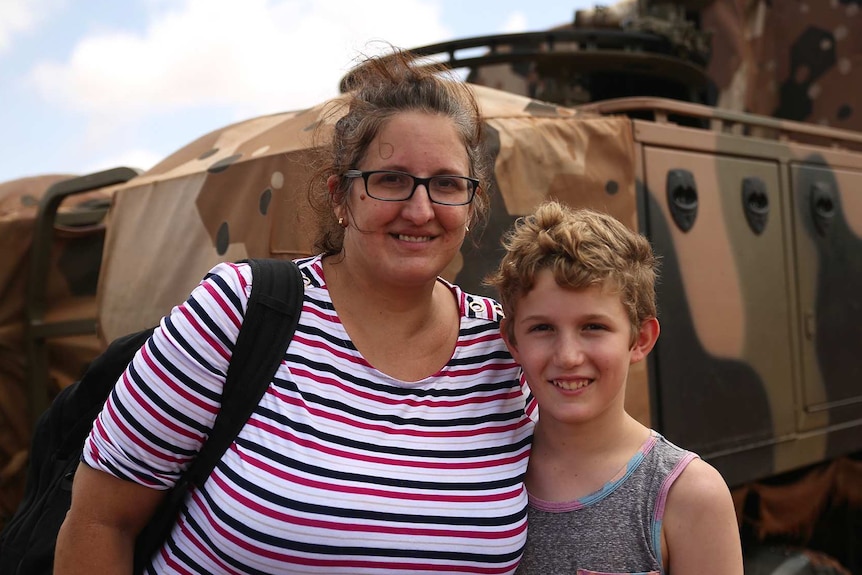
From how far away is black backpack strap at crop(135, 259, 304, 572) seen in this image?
1.54m

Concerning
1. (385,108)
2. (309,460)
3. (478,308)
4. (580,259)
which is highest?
(385,108)

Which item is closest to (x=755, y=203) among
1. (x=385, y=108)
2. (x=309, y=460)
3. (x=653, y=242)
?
(x=653, y=242)

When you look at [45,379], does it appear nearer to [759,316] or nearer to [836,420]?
[759,316]

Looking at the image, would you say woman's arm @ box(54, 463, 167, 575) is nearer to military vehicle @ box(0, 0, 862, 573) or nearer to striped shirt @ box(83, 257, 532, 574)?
striped shirt @ box(83, 257, 532, 574)

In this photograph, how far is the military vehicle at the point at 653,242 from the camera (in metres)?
2.72

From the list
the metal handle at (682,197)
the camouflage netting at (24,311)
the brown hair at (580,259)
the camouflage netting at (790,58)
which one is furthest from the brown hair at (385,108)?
the camouflage netting at (790,58)

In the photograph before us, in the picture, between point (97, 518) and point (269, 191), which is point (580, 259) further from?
point (269, 191)

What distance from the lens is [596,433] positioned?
175 centimetres

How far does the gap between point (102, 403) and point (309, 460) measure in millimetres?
566

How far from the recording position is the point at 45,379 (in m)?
3.76

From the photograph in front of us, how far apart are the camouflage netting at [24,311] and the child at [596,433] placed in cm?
249

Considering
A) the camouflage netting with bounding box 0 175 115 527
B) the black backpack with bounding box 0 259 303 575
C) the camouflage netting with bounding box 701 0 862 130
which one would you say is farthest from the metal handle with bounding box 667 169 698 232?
the camouflage netting with bounding box 701 0 862 130

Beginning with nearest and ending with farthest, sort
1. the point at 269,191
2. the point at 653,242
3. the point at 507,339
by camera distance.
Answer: the point at 507,339 < the point at 269,191 < the point at 653,242

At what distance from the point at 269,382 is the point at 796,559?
246cm
